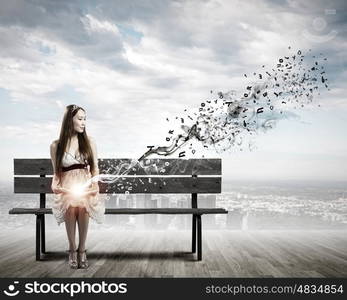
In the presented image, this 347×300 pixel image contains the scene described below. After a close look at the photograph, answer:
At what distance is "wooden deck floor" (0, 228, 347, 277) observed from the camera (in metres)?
3.47

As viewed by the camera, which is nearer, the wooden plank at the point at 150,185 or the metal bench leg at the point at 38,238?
the metal bench leg at the point at 38,238

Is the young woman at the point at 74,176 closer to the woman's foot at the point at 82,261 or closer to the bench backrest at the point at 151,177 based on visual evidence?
the woman's foot at the point at 82,261

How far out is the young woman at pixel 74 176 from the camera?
359 centimetres

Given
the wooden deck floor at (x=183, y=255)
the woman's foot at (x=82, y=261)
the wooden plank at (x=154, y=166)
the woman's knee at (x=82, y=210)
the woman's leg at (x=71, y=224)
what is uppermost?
the wooden plank at (x=154, y=166)

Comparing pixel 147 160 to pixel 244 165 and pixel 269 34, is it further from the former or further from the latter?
pixel 269 34

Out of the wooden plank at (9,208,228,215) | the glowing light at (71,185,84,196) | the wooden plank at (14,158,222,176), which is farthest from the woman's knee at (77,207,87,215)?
the wooden plank at (14,158,222,176)

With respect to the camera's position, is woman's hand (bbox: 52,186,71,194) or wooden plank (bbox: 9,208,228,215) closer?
woman's hand (bbox: 52,186,71,194)

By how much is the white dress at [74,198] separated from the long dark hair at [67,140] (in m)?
0.03

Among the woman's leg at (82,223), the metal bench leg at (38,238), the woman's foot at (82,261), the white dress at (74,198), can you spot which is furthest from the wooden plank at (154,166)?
the woman's foot at (82,261)

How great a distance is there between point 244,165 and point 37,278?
3.25 m

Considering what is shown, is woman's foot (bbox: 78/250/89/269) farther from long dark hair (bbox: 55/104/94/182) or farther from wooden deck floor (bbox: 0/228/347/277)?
long dark hair (bbox: 55/104/94/182)

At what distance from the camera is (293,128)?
652 cm

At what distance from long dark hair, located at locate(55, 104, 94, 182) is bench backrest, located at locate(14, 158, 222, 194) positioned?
0.54m

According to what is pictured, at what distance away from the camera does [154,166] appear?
4.17 meters
